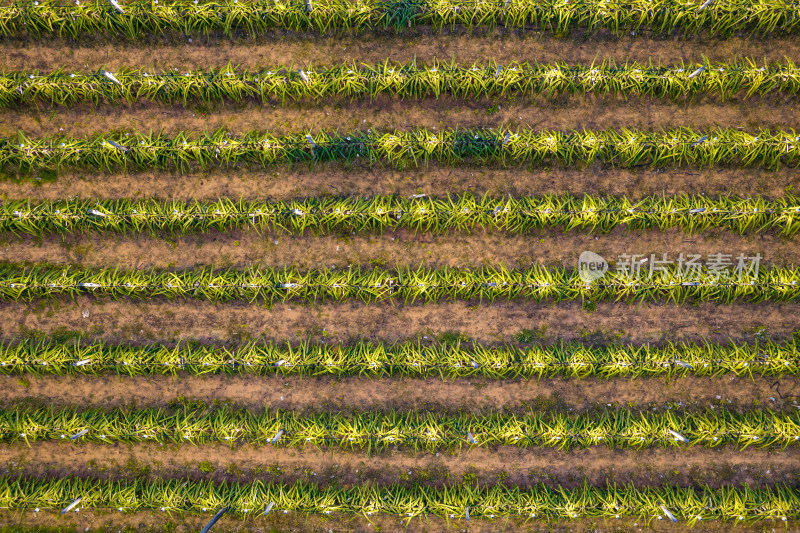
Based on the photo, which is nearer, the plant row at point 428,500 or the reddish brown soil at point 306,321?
the plant row at point 428,500

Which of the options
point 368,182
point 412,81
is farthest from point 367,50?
point 368,182

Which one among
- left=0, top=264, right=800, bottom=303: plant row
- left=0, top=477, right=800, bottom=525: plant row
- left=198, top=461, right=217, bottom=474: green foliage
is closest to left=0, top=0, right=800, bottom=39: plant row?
left=0, top=264, right=800, bottom=303: plant row

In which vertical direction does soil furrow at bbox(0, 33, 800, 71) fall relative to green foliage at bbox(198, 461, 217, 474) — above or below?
above

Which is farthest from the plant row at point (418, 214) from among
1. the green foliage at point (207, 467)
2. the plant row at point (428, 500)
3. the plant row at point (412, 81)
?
the plant row at point (428, 500)

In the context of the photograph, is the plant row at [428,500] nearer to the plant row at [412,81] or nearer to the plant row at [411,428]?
the plant row at [411,428]

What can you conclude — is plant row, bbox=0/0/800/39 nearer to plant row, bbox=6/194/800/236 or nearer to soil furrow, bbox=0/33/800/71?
soil furrow, bbox=0/33/800/71

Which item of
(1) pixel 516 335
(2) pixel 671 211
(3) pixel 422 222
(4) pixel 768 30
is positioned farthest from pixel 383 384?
(4) pixel 768 30

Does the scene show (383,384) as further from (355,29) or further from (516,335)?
(355,29)
